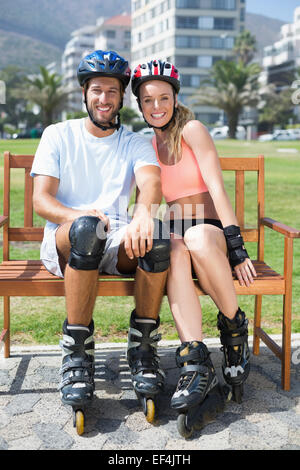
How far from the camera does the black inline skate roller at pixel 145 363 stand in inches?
109

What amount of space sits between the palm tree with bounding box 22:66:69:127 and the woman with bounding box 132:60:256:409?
143 ft

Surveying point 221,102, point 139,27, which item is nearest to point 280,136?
point 221,102

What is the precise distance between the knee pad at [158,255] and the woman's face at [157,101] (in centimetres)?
80

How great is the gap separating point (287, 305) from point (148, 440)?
43.9 inches

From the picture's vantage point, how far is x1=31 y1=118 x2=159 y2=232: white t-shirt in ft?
10.3

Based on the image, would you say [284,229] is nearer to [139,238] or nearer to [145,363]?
[139,238]

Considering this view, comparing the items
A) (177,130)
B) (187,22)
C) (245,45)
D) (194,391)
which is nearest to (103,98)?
(177,130)

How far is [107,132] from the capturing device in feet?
10.8

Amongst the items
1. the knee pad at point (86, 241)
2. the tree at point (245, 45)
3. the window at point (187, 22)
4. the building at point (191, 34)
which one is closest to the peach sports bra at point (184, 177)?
the knee pad at point (86, 241)

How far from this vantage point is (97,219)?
2.70 meters

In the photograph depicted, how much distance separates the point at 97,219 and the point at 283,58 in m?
106

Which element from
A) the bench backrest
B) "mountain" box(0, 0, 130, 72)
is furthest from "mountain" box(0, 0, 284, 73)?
the bench backrest
